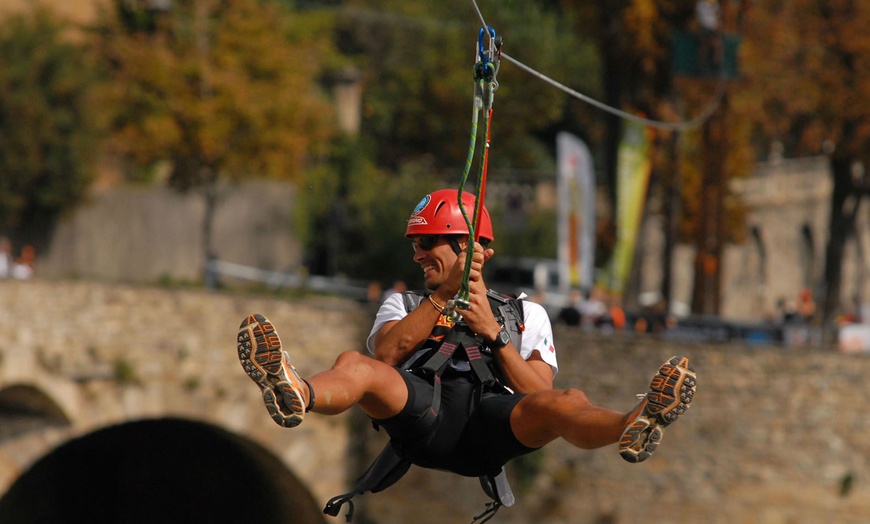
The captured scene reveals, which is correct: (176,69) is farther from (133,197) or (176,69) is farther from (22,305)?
(22,305)

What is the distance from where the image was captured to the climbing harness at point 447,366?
983 centimetres

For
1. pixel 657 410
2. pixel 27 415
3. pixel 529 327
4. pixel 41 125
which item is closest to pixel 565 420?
pixel 657 410

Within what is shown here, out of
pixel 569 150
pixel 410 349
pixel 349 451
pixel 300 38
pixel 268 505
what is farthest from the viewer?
pixel 300 38

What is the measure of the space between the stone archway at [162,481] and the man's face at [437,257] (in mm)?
25375

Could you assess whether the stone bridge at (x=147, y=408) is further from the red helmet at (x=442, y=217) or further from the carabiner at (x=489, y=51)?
the carabiner at (x=489, y=51)

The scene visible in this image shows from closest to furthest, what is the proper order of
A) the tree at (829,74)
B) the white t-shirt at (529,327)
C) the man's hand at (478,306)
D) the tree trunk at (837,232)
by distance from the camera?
1. the man's hand at (478,306)
2. the white t-shirt at (529,327)
3. the tree at (829,74)
4. the tree trunk at (837,232)

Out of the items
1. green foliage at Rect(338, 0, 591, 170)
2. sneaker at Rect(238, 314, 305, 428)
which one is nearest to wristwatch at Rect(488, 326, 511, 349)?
sneaker at Rect(238, 314, 305, 428)

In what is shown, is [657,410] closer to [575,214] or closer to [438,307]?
[438,307]

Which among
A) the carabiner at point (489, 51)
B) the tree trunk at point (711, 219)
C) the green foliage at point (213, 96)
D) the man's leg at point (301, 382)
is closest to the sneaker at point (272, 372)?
the man's leg at point (301, 382)

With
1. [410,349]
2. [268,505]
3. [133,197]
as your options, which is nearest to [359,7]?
[133,197]

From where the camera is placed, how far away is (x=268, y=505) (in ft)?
122

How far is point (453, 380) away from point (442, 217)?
2.77 ft

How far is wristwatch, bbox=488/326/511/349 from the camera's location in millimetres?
9734

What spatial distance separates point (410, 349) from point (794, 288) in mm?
48785
